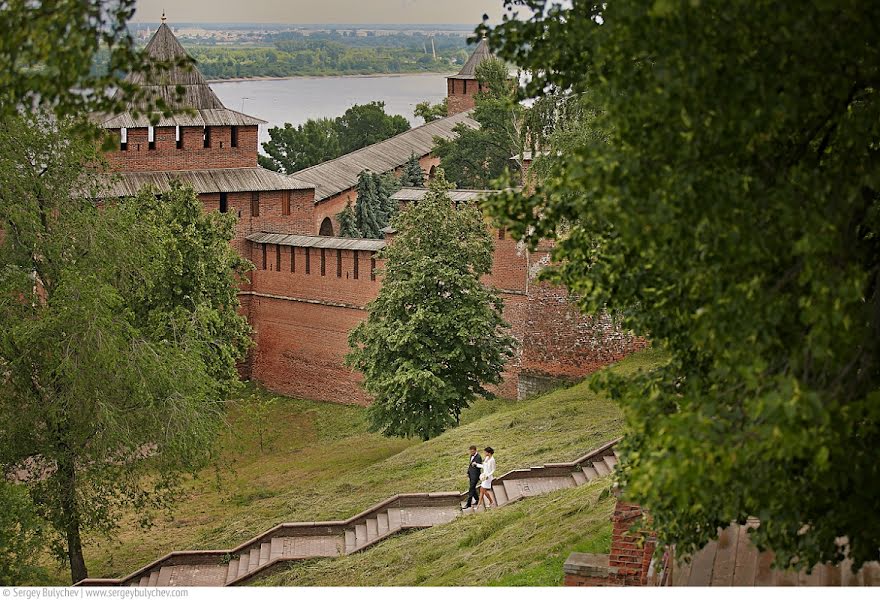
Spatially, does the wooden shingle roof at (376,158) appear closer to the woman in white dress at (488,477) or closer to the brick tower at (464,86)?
the brick tower at (464,86)

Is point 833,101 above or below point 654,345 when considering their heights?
above

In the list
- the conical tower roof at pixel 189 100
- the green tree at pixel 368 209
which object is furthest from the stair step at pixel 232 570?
the green tree at pixel 368 209

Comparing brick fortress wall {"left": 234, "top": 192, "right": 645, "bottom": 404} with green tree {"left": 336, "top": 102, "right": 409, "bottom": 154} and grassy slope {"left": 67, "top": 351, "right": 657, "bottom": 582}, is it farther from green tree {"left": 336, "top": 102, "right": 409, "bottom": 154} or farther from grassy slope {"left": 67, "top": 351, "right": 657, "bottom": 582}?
green tree {"left": 336, "top": 102, "right": 409, "bottom": 154}

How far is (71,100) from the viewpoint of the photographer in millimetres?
5254

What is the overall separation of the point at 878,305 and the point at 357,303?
1761 cm

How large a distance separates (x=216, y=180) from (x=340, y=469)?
25.4ft

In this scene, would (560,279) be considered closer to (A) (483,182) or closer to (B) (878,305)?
(B) (878,305)

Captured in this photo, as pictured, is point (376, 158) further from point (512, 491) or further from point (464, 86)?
point (512, 491)

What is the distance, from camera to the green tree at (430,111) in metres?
42.9

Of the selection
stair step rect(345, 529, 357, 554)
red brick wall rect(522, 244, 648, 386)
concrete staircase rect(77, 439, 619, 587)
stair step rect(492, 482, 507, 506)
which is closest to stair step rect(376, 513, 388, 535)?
concrete staircase rect(77, 439, 619, 587)

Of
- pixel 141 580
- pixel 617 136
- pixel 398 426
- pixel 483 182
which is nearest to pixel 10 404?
pixel 141 580

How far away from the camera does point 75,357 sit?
Answer: 41.1ft

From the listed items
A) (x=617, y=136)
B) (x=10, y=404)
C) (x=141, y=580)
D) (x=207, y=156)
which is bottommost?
(x=141, y=580)
